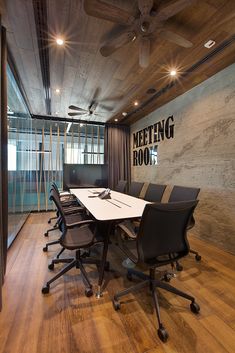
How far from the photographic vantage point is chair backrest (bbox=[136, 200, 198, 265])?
126 centimetres

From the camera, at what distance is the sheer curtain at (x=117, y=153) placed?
535 cm

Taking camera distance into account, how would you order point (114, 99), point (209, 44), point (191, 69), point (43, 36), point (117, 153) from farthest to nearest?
point (117, 153) → point (114, 99) → point (191, 69) → point (209, 44) → point (43, 36)

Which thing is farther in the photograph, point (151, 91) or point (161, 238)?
point (151, 91)

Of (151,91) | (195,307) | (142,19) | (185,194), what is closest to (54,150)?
(151,91)

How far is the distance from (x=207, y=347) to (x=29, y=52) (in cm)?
342

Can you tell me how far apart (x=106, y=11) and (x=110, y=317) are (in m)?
2.50

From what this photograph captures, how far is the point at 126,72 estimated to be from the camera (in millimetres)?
2715

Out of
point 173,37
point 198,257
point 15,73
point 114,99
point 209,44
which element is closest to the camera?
point 173,37

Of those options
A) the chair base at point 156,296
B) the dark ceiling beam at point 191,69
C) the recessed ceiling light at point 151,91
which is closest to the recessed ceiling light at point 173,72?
→ the dark ceiling beam at point 191,69

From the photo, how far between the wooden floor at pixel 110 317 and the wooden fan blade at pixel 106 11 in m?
2.46

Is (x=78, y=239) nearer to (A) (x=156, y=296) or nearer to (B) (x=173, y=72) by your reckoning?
(A) (x=156, y=296)

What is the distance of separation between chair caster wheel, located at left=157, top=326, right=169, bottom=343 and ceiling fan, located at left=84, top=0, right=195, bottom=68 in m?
2.40

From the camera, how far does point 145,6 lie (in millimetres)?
1462

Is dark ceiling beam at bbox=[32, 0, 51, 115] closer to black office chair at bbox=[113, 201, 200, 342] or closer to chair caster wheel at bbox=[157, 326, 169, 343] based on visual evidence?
black office chair at bbox=[113, 201, 200, 342]
